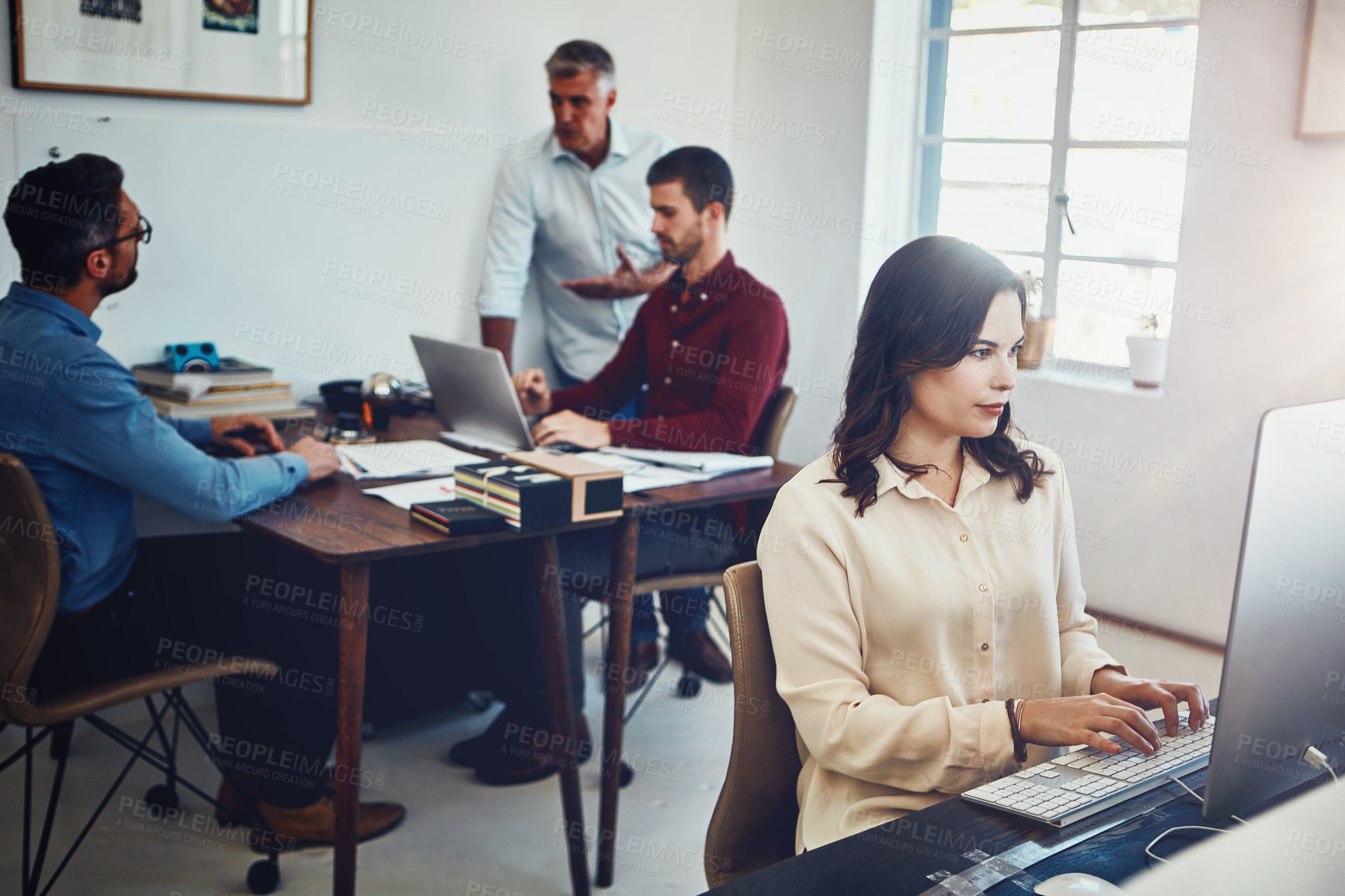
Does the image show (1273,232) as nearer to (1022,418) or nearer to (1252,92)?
(1252,92)

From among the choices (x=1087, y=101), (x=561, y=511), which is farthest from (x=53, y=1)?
(x=1087, y=101)

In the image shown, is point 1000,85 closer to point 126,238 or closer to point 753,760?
point 126,238

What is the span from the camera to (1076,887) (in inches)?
36.7

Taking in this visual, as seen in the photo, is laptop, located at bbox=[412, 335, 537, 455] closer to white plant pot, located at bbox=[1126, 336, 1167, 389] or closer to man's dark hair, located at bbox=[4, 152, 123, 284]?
man's dark hair, located at bbox=[4, 152, 123, 284]

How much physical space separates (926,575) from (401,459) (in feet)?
5.02

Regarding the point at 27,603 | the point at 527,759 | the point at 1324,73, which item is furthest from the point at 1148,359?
the point at 27,603

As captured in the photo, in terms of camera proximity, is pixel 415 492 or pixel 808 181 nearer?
pixel 415 492

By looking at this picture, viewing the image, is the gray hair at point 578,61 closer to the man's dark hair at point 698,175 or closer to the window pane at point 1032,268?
the man's dark hair at point 698,175

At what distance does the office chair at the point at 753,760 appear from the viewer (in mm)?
1380

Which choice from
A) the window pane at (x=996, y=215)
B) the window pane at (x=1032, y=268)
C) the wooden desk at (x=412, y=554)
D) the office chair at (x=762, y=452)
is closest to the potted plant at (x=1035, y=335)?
the window pane at (x=1032, y=268)

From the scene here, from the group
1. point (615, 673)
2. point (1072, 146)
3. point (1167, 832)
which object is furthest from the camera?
point (1072, 146)

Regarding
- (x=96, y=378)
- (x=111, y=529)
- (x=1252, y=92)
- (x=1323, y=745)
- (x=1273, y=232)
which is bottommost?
(x=111, y=529)

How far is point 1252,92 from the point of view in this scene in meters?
3.20

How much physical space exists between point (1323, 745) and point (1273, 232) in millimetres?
2595
